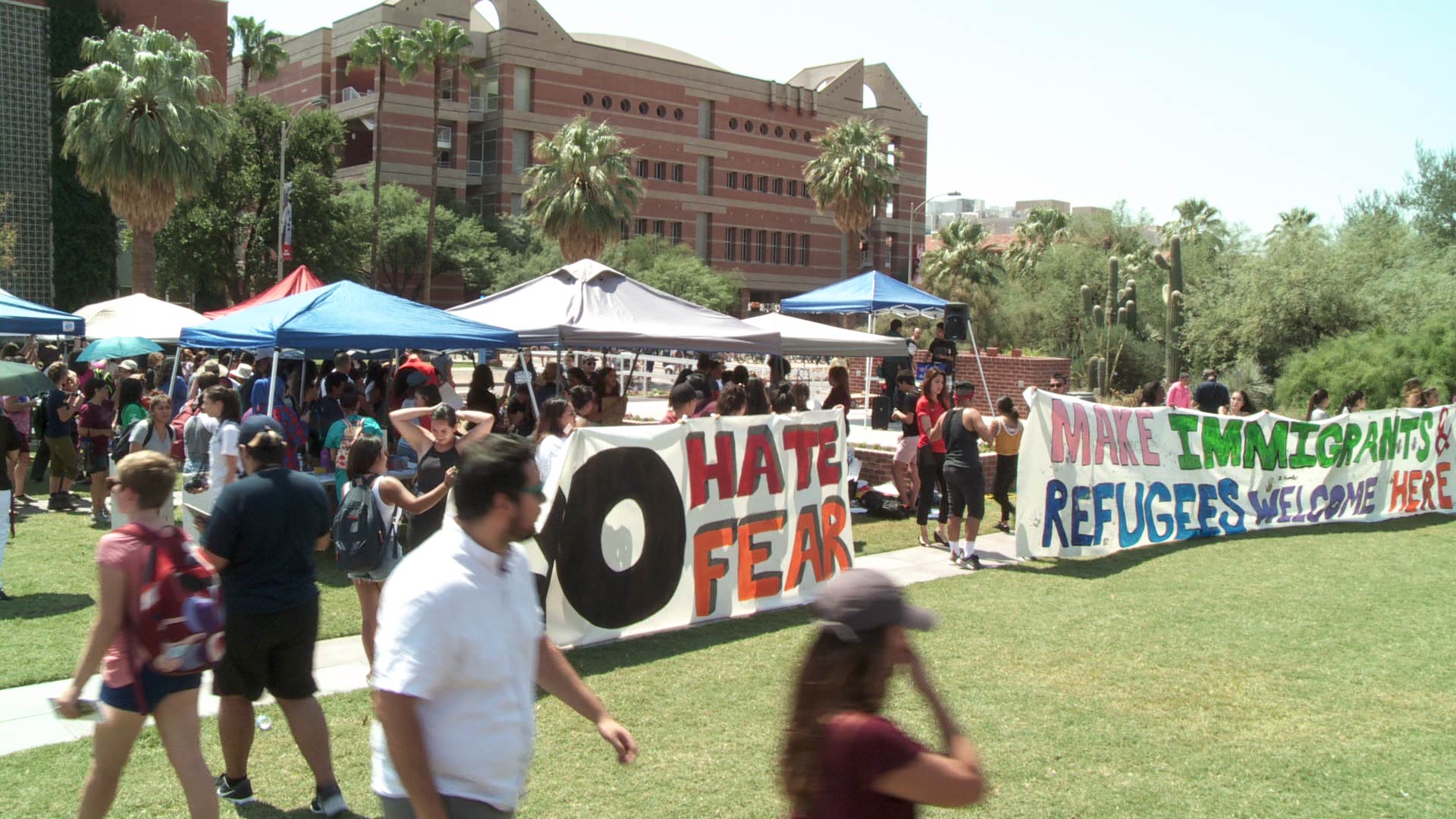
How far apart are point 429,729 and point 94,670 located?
184 centimetres

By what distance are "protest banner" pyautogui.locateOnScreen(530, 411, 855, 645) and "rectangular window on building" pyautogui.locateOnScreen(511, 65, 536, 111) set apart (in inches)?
2364

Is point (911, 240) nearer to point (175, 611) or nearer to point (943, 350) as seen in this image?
point (943, 350)

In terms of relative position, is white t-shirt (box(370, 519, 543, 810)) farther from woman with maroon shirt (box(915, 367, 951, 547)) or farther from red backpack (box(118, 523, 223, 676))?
woman with maroon shirt (box(915, 367, 951, 547))

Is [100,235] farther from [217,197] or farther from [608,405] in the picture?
[608,405]

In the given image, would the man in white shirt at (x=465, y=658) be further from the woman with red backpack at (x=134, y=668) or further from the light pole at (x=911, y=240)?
the light pole at (x=911, y=240)

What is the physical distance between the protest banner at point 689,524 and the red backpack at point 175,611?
126 inches

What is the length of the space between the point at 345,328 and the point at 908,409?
347 inches

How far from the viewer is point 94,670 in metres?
3.82

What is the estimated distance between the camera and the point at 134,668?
390 cm

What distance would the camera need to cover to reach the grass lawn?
508 centimetres

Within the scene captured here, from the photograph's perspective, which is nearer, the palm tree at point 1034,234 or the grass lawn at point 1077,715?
the grass lawn at point 1077,715

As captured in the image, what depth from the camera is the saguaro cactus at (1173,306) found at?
25.4 metres

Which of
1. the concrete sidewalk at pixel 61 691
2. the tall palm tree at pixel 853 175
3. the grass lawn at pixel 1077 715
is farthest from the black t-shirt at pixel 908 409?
the tall palm tree at pixel 853 175

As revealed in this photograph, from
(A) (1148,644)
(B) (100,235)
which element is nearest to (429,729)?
(A) (1148,644)
